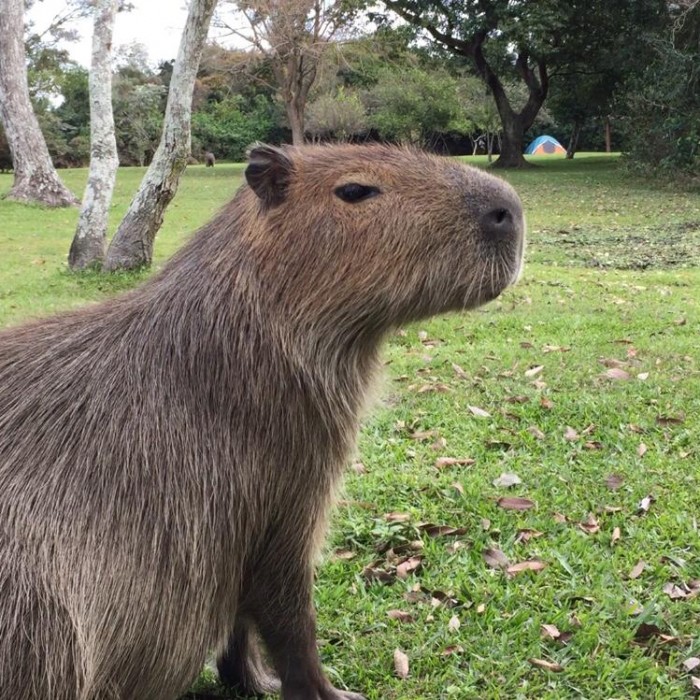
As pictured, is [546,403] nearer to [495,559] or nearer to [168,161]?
[495,559]

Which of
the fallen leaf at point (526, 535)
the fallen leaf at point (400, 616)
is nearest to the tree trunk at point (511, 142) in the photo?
the fallen leaf at point (526, 535)

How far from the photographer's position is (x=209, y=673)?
92.0 inches

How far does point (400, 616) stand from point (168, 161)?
586 centimetres

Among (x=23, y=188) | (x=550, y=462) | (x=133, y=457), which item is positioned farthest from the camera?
(x=23, y=188)

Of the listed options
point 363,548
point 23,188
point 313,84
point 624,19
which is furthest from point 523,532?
point 313,84

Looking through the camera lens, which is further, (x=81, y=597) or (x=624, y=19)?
(x=624, y=19)

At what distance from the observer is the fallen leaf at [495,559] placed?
2.78 m

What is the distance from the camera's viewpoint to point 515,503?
318 centimetres

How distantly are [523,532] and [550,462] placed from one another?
0.66m

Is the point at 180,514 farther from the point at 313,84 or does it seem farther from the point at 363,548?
the point at 313,84

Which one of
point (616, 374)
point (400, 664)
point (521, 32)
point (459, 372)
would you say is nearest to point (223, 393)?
point (400, 664)

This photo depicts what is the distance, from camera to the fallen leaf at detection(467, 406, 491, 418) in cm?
414

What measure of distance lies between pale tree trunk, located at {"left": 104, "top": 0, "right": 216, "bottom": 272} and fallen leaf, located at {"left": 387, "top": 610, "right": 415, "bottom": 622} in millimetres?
5784

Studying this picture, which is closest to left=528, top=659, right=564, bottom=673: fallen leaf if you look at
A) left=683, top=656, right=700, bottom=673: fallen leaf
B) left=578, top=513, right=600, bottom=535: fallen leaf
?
left=683, top=656, right=700, bottom=673: fallen leaf
